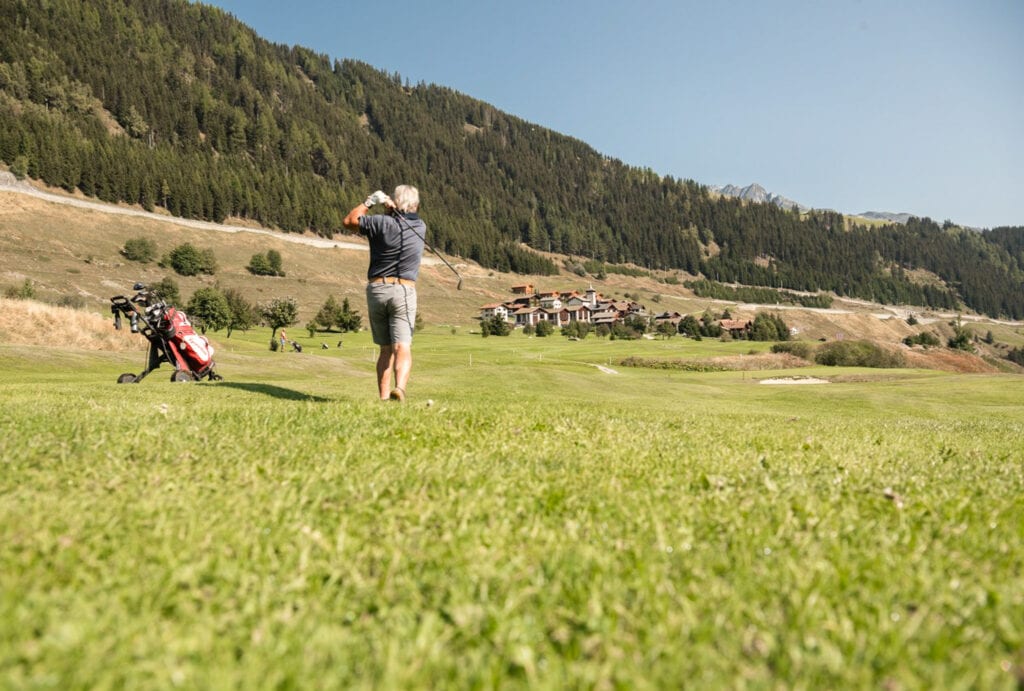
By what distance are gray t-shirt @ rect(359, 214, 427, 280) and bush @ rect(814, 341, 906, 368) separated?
240 feet

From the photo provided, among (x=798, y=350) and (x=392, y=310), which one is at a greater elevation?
(x=392, y=310)

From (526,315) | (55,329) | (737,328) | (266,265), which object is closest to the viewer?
(55,329)

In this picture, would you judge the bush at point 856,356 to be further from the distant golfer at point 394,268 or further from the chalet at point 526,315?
the chalet at point 526,315

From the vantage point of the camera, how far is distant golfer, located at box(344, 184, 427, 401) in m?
10.1

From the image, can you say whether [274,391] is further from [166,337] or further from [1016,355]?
[1016,355]

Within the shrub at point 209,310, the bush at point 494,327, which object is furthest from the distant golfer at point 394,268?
the bush at point 494,327

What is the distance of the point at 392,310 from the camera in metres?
10.3

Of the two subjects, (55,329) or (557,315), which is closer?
(55,329)

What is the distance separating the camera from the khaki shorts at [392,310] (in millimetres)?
10203

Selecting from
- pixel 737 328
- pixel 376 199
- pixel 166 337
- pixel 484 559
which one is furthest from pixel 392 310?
pixel 737 328

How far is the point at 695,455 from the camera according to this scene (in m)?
5.88

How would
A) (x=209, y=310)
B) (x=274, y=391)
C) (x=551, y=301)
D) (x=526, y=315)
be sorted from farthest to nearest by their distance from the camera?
1. (x=551, y=301)
2. (x=526, y=315)
3. (x=209, y=310)
4. (x=274, y=391)

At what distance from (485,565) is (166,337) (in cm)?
1776

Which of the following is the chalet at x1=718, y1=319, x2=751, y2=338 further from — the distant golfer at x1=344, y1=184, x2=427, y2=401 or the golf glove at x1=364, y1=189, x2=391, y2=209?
the golf glove at x1=364, y1=189, x2=391, y2=209
